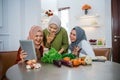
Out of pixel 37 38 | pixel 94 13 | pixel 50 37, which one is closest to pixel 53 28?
pixel 50 37

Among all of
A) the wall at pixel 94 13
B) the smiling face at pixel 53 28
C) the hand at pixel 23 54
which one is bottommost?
the hand at pixel 23 54

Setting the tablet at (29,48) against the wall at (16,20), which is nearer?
the tablet at (29,48)

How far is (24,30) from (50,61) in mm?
1308

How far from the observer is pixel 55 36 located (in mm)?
2209

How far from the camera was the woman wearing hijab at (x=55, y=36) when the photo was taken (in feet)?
6.99

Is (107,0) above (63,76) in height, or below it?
above

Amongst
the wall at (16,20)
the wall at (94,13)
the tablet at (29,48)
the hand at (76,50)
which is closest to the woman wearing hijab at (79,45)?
the hand at (76,50)

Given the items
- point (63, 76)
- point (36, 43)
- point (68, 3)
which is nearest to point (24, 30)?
point (36, 43)

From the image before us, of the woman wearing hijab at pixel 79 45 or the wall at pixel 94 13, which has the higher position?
the wall at pixel 94 13

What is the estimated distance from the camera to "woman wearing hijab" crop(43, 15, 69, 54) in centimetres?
213

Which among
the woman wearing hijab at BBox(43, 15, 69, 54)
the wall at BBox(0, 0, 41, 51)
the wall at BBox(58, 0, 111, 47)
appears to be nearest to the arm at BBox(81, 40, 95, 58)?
the woman wearing hijab at BBox(43, 15, 69, 54)

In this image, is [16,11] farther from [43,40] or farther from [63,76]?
[63,76]

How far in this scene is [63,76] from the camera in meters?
1.15

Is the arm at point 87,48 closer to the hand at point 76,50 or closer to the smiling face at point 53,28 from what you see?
the hand at point 76,50
